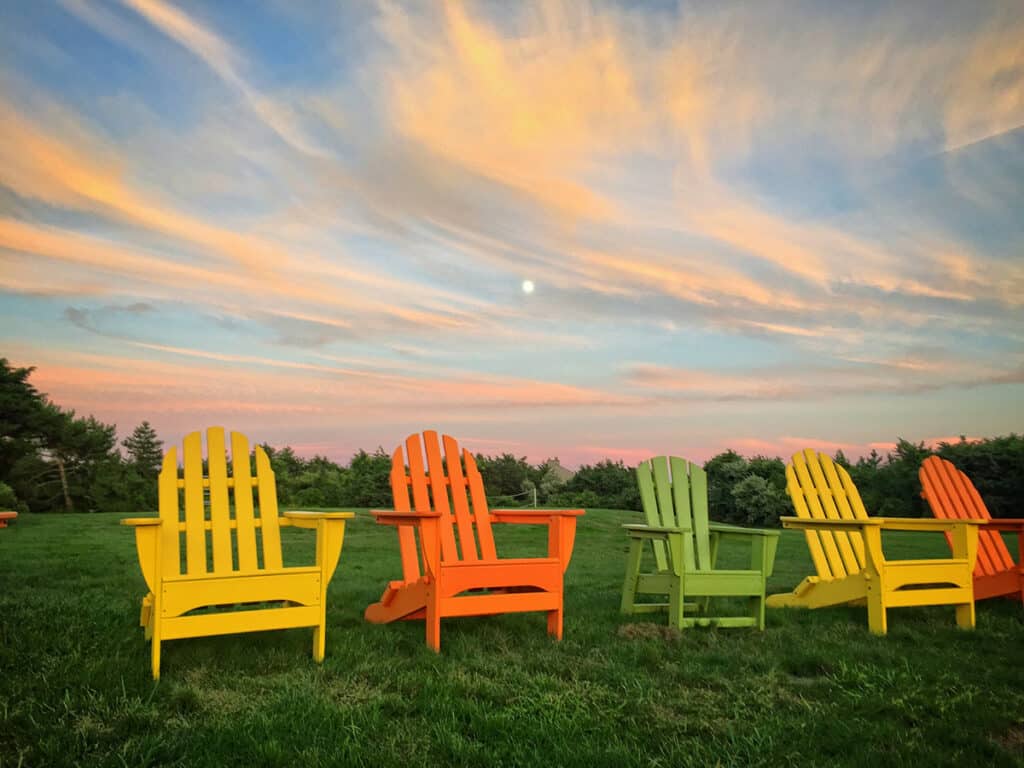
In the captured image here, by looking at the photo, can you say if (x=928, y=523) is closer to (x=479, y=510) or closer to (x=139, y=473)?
(x=479, y=510)

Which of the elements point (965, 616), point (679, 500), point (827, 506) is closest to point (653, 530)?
point (679, 500)

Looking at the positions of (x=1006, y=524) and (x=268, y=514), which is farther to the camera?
(x=1006, y=524)

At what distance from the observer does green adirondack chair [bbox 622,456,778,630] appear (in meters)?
4.50

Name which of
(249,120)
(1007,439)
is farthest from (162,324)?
(1007,439)

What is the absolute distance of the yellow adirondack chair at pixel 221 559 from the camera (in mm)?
3297

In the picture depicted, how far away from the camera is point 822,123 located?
769 cm

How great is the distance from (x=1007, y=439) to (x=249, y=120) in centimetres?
1318

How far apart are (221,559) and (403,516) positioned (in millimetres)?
1077

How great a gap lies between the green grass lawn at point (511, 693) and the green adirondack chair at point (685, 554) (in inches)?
8.7

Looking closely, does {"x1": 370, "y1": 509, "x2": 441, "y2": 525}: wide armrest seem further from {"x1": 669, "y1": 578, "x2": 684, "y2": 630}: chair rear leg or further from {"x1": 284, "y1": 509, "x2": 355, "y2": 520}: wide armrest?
{"x1": 669, "y1": 578, "x2": 684, "y2": 630}: chair rear leg

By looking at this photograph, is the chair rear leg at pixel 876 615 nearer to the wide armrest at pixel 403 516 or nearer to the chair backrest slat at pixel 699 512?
the chair backrest slat at pixel 699 512

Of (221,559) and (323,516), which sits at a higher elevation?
(323,516)

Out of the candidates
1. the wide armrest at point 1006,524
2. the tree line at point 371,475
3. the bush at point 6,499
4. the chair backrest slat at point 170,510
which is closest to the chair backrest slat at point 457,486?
the chair backrest slat at point 170,510

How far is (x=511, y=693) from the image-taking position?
9.95 ft
